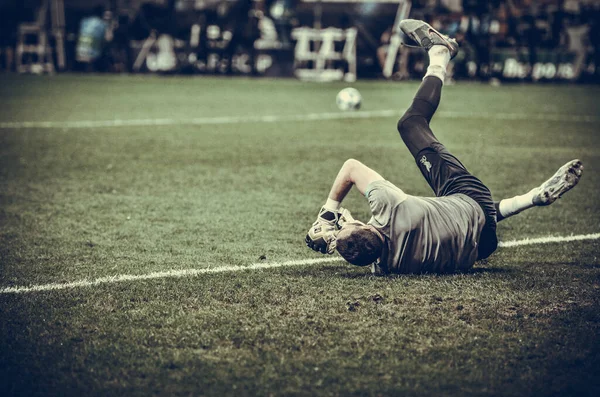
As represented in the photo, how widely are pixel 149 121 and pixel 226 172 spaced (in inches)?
171

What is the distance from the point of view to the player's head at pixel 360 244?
4.41m

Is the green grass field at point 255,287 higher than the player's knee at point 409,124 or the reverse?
the reverse

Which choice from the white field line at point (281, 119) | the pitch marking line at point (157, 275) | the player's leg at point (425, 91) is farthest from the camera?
the white field line at point (281, 119)

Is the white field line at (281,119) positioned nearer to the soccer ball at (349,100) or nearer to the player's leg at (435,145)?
the soccer ball at (349,100)

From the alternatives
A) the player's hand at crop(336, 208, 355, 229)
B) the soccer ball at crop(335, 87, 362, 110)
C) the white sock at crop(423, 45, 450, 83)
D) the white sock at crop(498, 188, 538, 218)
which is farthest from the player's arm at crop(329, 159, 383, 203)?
the soccer ball at crop(335, 87, 362, 110)

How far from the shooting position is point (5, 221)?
5.93 meters

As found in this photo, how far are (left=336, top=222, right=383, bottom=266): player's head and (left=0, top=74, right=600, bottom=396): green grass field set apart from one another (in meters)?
0.19

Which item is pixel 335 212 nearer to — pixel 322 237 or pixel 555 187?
pixel 322 237

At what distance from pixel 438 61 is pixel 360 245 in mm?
2217

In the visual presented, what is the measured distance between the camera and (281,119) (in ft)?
41.1

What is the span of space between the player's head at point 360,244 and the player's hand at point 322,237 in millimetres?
343

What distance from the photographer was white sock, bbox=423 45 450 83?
598cm

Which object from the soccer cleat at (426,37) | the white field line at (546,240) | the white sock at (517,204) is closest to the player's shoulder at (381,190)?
the white sock at (517,204)

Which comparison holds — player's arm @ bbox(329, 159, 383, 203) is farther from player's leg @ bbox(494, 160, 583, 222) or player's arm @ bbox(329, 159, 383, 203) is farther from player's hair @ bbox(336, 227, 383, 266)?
player's leg @ bbox(494, 160, 583, 222)
